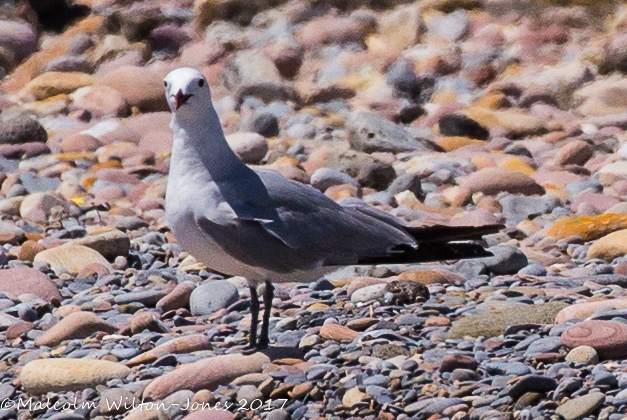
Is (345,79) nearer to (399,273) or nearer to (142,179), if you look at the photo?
(142,179)

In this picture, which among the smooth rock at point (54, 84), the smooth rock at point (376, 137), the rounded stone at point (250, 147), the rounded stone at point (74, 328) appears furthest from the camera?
the smooth rock at point (54, 84)

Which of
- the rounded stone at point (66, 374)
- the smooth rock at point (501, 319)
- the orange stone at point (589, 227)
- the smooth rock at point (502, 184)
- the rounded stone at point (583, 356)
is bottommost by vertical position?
the smooth rock at point (502, 184)

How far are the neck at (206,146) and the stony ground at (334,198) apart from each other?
722 millimetres

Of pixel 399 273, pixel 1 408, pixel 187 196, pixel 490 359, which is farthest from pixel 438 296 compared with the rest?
pixel 1 408

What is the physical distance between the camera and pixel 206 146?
4.75 meters

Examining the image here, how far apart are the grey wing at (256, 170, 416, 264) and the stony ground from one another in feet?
1.16

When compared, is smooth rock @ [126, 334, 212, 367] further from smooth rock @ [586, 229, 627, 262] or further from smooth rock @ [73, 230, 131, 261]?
smooth rock @ [586, 229, 627, 262]

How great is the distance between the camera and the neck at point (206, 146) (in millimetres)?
4719

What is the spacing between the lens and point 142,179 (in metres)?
9.13

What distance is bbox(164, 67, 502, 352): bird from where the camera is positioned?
14.9ft

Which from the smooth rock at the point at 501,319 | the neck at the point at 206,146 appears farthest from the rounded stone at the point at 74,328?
the smooth rock at the point at 501,319

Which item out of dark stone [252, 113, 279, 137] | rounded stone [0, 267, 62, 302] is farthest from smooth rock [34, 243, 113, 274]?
dark stone [252, 113, 279, 137]

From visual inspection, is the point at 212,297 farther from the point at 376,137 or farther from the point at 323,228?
the point at 376,137

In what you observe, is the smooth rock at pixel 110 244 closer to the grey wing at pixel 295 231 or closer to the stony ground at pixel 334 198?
the stony ground at pixel 334 198
